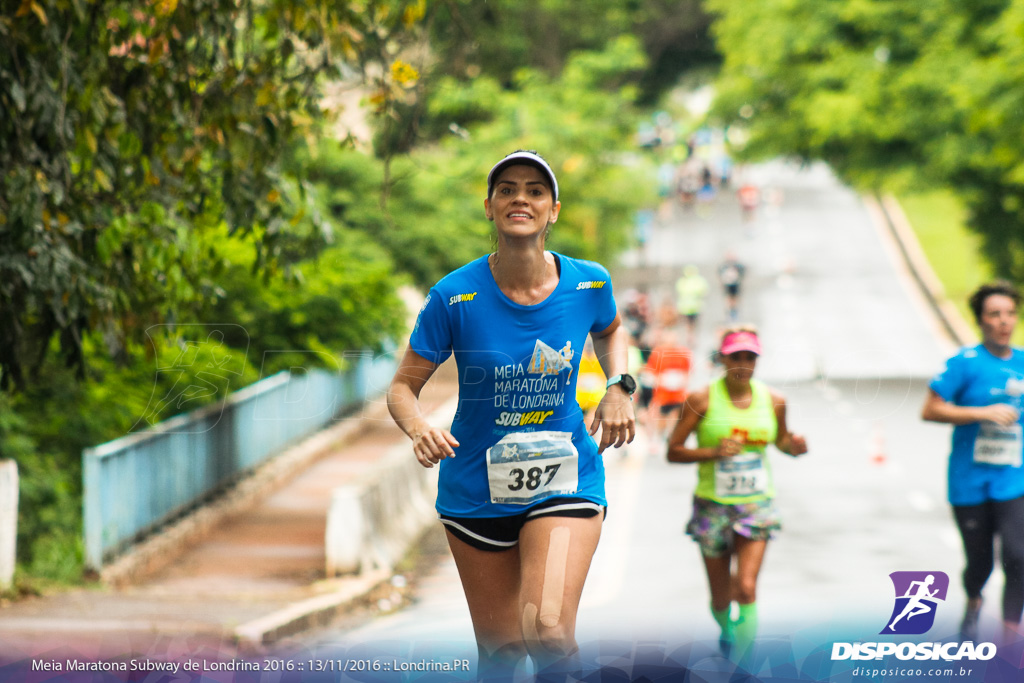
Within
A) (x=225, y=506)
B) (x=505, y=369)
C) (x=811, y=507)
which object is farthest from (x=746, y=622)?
(x=225, y=506)

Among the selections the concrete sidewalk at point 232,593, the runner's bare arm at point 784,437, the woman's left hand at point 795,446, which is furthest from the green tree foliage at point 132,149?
the woman's left hand at point 795,446

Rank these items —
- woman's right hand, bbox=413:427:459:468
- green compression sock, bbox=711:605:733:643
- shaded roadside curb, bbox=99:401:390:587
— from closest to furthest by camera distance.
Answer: woman's right hand, bbox=413:427:459:468 < green compression sock, bbox=711:605:733:643 < shaded roadside curb, bbox=99:401:390:587

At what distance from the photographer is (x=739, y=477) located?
6656 mm

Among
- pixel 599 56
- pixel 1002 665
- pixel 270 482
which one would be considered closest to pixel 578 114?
pixel 599 56

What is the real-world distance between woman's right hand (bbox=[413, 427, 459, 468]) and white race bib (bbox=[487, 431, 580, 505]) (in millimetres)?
267

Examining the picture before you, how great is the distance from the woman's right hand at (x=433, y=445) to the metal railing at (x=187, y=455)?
4.45m

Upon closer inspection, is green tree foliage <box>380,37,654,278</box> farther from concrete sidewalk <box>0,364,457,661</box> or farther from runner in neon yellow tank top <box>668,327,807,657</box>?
runner in neon yellow tank top <box>668,327,807,657</box>

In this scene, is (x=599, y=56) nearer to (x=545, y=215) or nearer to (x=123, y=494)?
(x=123, y=494)

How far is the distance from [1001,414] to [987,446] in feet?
0.87

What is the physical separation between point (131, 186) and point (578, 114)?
23554 millimetres

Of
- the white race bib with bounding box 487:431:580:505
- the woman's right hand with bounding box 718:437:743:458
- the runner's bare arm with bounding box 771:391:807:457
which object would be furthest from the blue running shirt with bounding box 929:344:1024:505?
the white race bib with bounding box 487:431:580:505

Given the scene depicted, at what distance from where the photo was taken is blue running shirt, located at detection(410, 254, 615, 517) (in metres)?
4.22

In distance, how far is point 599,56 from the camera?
32906mm

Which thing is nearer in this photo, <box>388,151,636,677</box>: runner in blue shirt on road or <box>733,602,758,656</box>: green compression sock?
<box>388,151,636,677</box>: runner in blue shirt on road
